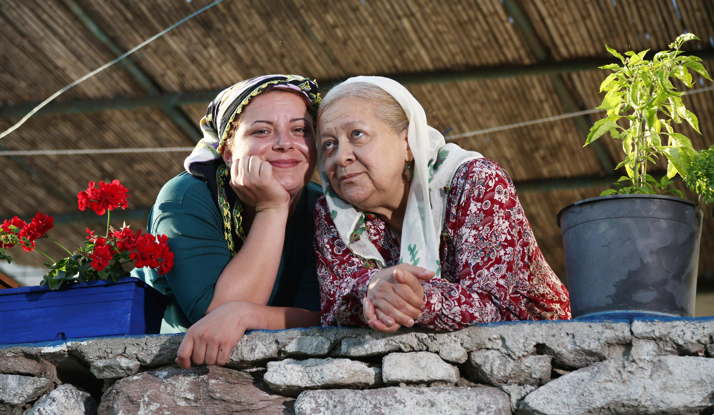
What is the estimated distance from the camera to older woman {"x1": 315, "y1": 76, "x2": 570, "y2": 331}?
1.90 m

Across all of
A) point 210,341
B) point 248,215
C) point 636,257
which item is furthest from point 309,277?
point 636,257

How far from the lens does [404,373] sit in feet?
6.11

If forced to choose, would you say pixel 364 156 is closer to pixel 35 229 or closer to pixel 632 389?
pixel 632 389

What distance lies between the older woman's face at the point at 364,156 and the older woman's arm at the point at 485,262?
7.5 inches

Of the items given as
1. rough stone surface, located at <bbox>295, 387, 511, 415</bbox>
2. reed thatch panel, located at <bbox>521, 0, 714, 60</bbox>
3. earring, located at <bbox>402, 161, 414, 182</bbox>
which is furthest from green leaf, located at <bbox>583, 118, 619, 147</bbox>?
reed thatch panel, located at <bbox>521, 0, 714, 60</bbox>

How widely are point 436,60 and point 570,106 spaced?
1.02m

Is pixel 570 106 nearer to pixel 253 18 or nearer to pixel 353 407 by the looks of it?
pixel 253 18

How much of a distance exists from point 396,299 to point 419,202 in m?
0.47

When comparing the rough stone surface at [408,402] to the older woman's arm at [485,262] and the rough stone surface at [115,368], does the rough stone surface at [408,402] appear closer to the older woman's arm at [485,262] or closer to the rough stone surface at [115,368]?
the older woman's arm at [485,262]

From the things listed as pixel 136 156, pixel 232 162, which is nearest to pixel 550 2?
pixel 232 162

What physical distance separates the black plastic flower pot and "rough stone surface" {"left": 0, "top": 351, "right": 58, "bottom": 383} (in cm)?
156

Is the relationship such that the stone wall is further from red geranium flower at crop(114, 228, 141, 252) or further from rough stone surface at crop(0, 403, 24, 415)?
red geranium flower at crop(114, 228, 141, 252)

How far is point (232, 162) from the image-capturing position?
8.22ft

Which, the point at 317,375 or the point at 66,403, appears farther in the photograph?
the point at 66,403
